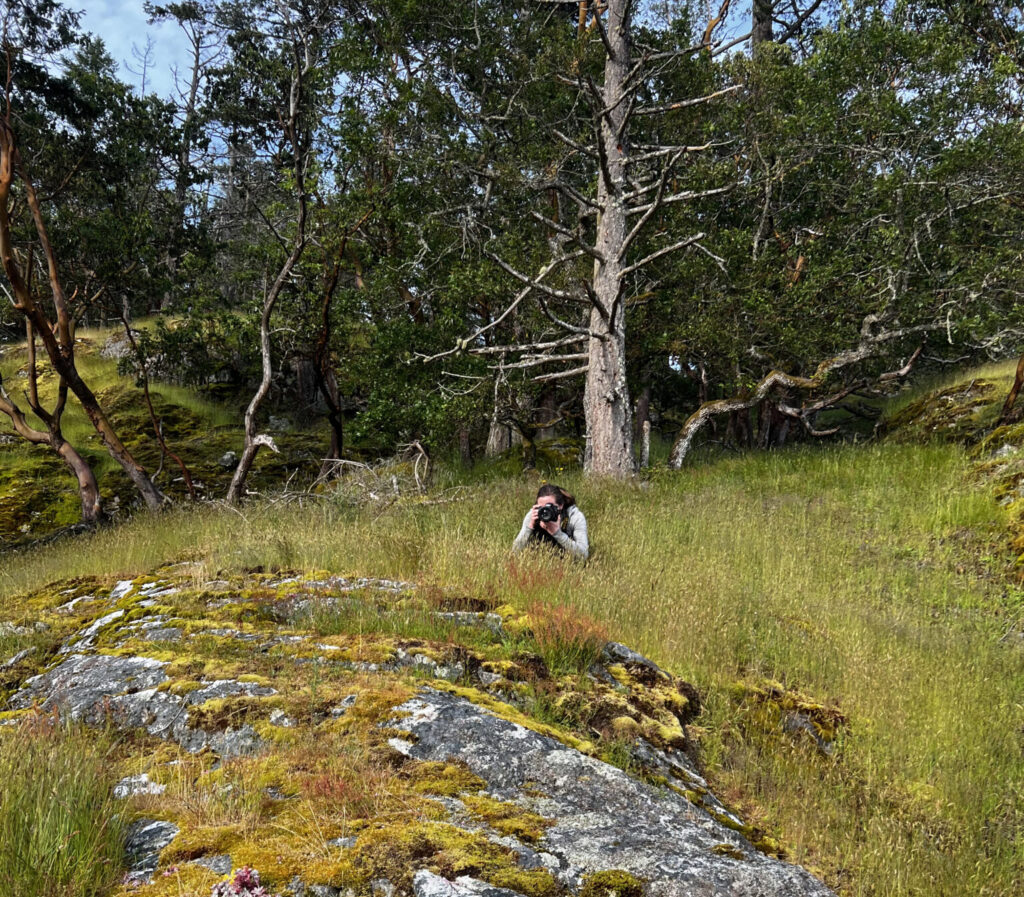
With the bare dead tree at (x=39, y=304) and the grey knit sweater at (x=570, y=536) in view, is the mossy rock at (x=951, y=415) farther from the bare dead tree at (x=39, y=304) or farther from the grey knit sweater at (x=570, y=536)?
the bare dead tree at (x=39, y=304)

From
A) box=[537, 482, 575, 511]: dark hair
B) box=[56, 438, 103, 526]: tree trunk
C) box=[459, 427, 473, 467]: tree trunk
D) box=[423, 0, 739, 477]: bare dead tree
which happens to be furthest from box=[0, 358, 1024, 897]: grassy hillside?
box=[459, 427, 473, 467]: tree trunk

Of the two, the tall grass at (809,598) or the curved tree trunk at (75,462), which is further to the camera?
the curved tree trunk at (75,462)

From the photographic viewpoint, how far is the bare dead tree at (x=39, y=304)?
9531 millimetres

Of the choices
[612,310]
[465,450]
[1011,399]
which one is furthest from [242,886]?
[465,450]

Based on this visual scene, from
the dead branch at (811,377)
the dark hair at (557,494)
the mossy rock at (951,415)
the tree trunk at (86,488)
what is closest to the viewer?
the dark hair at (557,494)

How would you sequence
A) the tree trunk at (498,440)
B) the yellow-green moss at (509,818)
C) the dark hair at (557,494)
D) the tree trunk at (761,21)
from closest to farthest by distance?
the yellow-green moss at (509,818), the dark hair at (557,494), the tree trunk at (498,440), the tree trunk at (761,21)

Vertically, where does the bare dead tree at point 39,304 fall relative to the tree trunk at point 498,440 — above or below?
above

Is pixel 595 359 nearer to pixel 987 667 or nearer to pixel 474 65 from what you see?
pixel 987 667

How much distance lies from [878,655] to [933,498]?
486 centimetres

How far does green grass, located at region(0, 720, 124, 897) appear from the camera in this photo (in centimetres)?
163

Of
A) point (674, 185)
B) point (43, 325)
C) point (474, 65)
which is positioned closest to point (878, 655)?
point (674, 185)

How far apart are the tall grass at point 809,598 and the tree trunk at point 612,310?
887 mm

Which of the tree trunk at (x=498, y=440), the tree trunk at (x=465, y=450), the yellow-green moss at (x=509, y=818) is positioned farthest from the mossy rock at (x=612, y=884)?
the tree trunk at (x=498, y=440)

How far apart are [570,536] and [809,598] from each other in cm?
239
